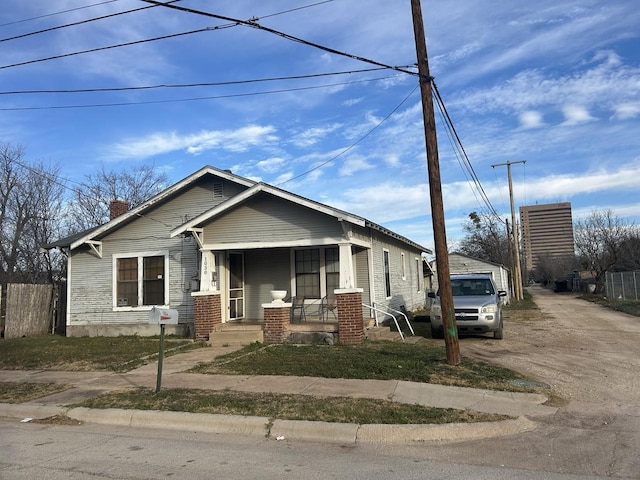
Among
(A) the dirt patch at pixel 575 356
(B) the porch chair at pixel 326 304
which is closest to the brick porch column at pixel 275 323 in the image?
(B) the porch chair at pixel 326 304

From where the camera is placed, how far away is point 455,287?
15734 millimetres

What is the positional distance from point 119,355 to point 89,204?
76.2 ft

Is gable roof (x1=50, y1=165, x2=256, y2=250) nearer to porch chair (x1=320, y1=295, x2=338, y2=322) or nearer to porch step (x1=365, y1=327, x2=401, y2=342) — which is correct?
porch chair (x1=320, y1=295, x2=338, y2=322)

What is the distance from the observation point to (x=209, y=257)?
14.6 metres

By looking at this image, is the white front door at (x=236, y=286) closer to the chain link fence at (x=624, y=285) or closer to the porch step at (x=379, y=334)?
the porch step at (x=379, y=334)

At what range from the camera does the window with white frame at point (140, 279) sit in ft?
54.2

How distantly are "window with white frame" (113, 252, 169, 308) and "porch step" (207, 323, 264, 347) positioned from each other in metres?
3.47

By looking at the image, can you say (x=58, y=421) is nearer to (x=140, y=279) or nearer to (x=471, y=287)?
(x=140, y=279)

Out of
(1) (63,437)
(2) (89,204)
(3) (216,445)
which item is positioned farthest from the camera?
(2) (89,204)

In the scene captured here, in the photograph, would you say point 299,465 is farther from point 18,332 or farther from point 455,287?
point 18,332

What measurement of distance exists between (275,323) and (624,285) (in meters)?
26.9

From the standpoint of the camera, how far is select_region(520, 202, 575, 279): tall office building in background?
232ft

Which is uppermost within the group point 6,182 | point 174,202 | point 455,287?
point 6,182

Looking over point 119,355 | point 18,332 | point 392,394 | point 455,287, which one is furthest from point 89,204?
point 392,394
